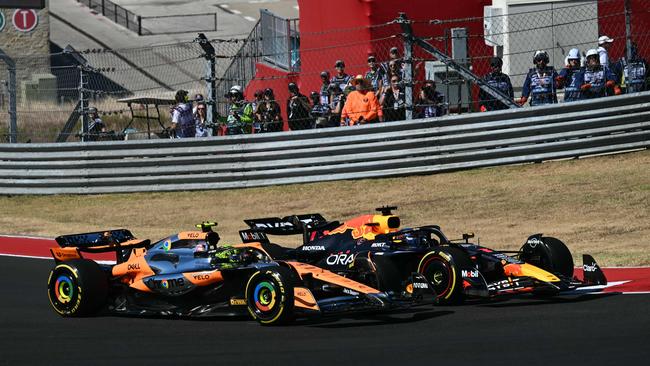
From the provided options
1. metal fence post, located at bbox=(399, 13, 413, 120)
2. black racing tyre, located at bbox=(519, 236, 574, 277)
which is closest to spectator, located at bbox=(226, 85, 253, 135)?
metal fence post, located at bbox=(399, 13, 413, 120)

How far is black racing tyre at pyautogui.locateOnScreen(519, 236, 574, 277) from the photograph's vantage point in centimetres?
1128

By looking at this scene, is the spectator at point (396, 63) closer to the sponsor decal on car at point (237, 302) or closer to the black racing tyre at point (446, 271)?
the black racing tyre at point (446, 271)

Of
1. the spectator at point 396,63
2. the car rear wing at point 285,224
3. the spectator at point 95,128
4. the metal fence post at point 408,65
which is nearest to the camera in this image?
the car rear wing at point 285,224

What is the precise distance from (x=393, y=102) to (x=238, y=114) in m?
2.66

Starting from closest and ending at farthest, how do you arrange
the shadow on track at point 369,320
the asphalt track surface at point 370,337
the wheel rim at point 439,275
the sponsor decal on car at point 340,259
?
the asphalt track surface at point 370,337 → the shadow on track at point 369,320 → the wheel rim at point 439,275 → the sponsor decal on car at point 340,259

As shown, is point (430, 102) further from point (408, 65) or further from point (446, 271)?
point (446, 271)

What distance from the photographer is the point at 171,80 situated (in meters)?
29.7

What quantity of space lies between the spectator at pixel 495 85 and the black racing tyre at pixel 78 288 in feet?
27.2

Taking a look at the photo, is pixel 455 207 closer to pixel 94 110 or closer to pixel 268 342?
pixel 94 110

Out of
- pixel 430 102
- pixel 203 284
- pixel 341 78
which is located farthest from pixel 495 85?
pixel 203 284

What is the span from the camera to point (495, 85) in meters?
18.5

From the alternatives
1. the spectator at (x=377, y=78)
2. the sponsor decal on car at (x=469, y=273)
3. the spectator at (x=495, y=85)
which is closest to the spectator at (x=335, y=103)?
the spectator at (x=377, y=78)

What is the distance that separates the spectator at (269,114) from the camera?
1967 cm

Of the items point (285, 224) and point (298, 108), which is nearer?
point (285, 224)
